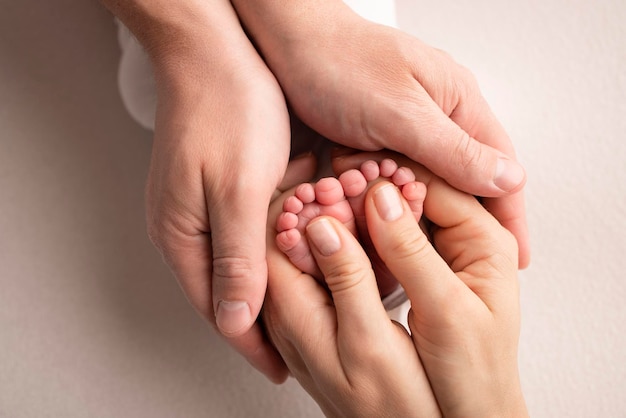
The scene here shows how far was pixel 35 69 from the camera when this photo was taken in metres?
1.14

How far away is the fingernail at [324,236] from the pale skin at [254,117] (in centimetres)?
7

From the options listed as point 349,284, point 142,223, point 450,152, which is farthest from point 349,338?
point 142,223

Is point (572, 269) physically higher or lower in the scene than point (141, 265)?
higher

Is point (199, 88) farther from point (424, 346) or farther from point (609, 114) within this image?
point (609, 114)

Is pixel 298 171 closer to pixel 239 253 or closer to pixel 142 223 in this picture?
pixel 239 253

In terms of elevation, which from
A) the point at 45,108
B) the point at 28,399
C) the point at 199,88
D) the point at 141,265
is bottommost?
the point at 28,399

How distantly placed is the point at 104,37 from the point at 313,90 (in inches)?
20.7

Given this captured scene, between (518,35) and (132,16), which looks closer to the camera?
(132,16)

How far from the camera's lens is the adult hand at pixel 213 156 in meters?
0.77

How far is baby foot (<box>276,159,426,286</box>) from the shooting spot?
2.59 ft

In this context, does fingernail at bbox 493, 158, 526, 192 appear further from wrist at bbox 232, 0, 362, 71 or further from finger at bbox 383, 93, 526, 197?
wrist at bbox 232, 0, 362, 71

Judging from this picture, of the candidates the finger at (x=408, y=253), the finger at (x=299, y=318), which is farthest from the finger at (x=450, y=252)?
the finger at (x=299, y=318)

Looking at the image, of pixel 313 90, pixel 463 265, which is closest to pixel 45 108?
pixel 313 90

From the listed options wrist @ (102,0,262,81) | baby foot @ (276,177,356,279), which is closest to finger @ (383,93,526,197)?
baby foot @ (276,177,356,279)
